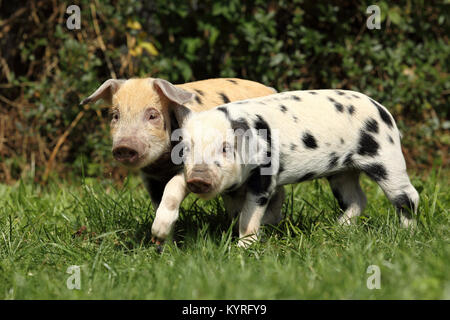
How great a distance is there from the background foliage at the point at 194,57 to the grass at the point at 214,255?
218 cm

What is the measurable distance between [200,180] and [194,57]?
4.13 meters

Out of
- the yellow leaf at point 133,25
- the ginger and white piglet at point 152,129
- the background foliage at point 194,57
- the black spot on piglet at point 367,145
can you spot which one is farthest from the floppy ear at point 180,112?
the yellow leaf at point 133,25

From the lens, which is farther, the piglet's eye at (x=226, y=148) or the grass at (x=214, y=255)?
the piglet's eye at (x=226, y=148)

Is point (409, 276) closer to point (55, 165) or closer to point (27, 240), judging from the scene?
point (27, 240)

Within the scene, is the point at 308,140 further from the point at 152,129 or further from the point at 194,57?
the point at 194,57

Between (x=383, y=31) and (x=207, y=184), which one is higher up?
(x=383, y=31)

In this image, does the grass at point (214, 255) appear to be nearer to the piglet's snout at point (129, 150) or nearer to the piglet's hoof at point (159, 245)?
the piglet's hoof at point (159, 245)

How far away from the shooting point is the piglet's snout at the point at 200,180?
3559mm

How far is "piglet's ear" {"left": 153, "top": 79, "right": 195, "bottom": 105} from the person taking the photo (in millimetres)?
3938

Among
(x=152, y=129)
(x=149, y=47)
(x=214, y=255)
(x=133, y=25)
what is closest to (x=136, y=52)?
(x=149, y=47)

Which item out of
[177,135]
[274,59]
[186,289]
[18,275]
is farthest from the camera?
[274,59]

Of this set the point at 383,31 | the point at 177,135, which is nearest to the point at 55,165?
the point at 177,135

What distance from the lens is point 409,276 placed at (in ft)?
10.3

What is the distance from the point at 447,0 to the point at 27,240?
5921 millimetres
